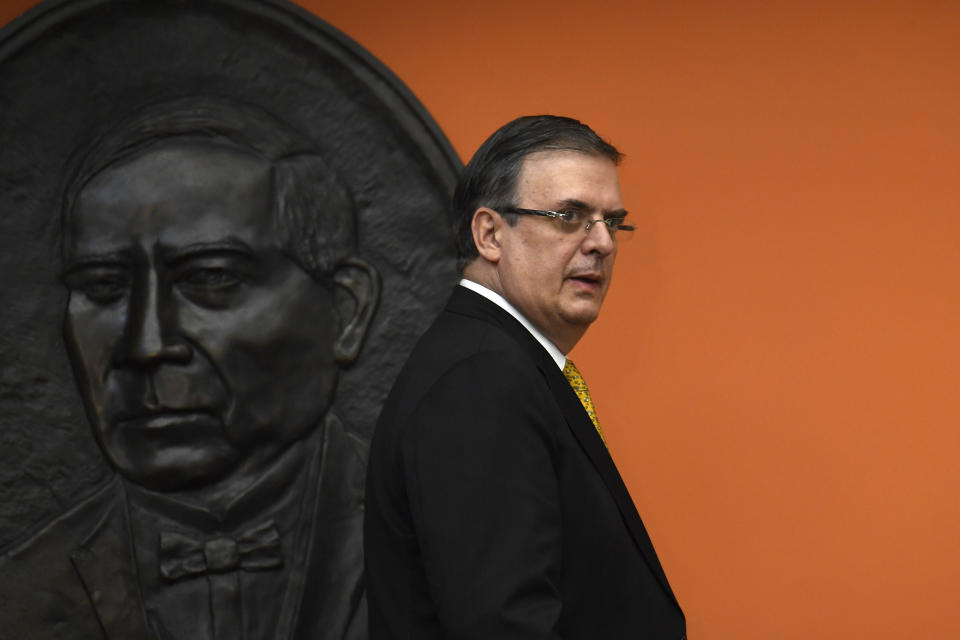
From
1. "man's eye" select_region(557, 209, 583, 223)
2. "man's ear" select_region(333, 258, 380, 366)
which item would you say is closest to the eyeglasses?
"man's eye" select_region(557, 209, 583, 223)

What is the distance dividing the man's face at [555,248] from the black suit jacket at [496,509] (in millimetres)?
78

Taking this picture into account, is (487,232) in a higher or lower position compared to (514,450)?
higher

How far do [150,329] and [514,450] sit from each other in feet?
2.73

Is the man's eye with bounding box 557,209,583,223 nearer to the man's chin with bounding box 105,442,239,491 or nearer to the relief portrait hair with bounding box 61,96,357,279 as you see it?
the relief portrait hair with bounding box 61,96,357,279

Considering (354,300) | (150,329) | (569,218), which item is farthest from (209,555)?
(569,218)

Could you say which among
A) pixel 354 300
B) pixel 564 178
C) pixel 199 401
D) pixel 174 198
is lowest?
pixel 199 401

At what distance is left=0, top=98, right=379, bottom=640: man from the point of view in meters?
1.70

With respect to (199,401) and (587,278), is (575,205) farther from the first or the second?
(199,401)

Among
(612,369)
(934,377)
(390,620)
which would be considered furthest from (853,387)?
(390,620)

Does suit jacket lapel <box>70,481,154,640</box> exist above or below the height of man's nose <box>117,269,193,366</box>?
below

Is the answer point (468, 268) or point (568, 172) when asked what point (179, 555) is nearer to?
point (468, 268)

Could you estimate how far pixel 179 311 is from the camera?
1.70 m

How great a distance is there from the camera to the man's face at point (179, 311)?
1695mm

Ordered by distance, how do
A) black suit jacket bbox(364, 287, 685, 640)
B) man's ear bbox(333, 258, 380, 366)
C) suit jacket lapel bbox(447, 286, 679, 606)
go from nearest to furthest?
black suit jacket bbox(364, 287, 685, 640), suit jacket lapel bbox(447, 286, 679, 606), man's ear bbox(333, 258, 380, 366)
